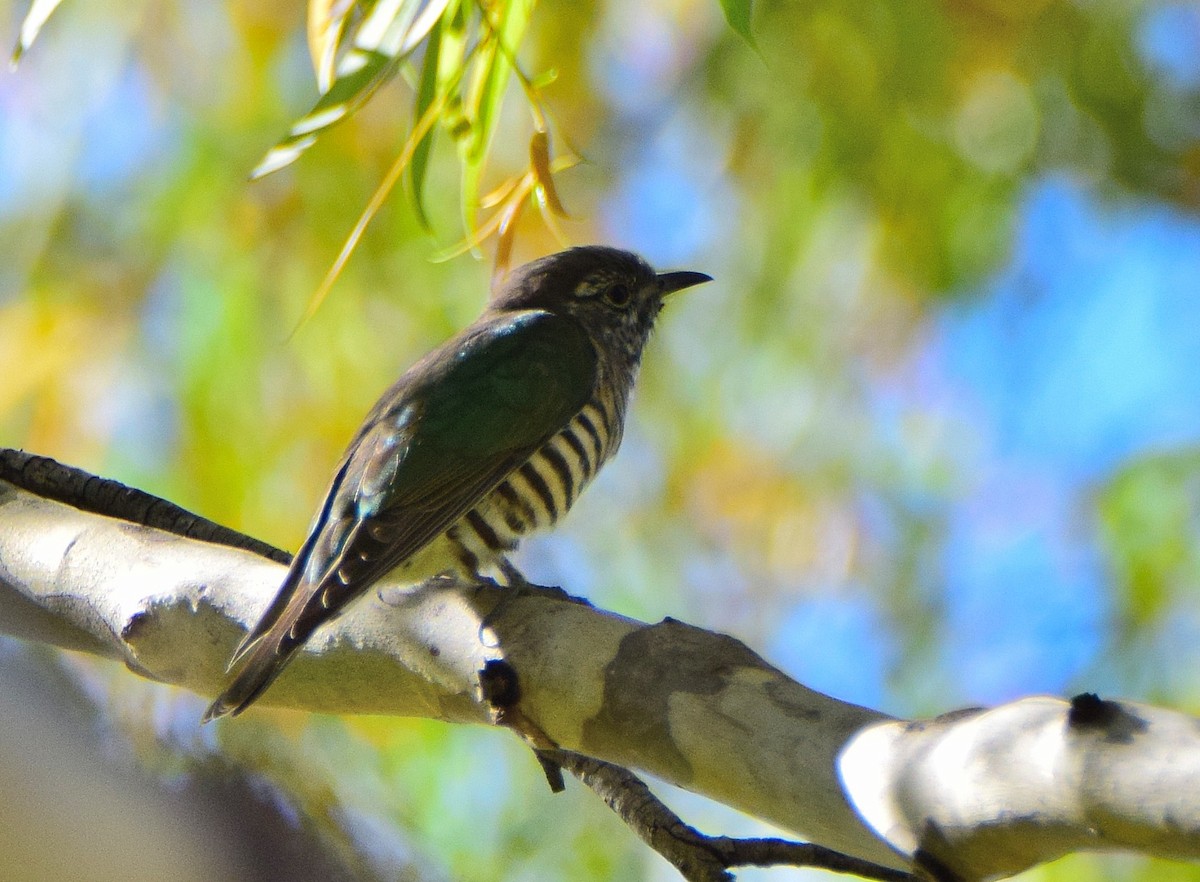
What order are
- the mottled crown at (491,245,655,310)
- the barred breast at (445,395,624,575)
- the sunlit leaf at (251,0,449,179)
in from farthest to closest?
the mottled crown at (491,245,655,310) → the barred breast at (445,395,624,575) → the sunlit leaf at (251,0,449,179)

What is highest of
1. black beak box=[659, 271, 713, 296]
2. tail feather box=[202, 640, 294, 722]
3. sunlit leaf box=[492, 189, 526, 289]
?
black beak box=[659, 271, 713, 296]

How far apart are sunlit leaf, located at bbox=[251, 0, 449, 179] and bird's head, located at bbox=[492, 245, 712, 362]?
1.48 metres

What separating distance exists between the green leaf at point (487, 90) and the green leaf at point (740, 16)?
26.1 inches

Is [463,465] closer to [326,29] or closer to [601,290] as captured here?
[326,29]

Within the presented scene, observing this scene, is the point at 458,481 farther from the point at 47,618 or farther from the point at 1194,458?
the point at 1194,458

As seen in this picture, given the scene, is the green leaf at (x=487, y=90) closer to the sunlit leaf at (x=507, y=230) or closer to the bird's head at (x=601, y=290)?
the sunlit leaf at (x=507, y=230)

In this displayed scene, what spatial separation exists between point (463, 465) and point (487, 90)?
3.01 ft

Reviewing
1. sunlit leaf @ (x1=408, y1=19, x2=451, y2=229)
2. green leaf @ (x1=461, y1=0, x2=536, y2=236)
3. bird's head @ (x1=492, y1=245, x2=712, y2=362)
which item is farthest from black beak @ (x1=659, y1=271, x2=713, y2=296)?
sunlit leaf @ (x1=408, y1=19, x2=451, y2=229)

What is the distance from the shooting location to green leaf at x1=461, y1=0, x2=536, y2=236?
3.04m

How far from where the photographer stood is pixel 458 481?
3.35 metres

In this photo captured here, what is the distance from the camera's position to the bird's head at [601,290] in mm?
4406

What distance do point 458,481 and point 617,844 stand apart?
2.09 m

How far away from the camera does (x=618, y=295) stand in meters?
4.57

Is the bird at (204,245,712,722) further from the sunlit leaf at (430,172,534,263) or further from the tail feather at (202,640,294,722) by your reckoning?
the sunlit leaf at (430,172,534,263)
